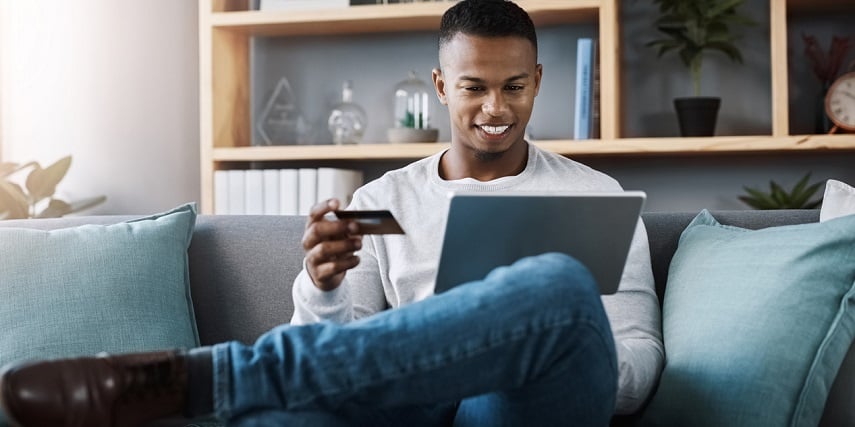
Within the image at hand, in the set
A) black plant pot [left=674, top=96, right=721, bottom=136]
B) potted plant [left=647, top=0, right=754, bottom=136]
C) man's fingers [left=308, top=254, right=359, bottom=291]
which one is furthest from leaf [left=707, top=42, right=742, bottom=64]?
man's fingers [left=308, top=254, right=359, bottom=291]

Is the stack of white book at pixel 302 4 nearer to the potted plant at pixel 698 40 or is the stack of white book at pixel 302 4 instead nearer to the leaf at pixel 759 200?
the potted plant at pixel 698 40

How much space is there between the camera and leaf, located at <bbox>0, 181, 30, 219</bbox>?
280cm

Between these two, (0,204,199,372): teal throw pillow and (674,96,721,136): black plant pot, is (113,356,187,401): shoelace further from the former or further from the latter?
(674,96,721,136): black plant pot

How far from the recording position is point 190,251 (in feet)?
6.27

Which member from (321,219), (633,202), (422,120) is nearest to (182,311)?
(321,219)

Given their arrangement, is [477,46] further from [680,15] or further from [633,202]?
[680,15]

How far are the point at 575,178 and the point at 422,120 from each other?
45.6 inches

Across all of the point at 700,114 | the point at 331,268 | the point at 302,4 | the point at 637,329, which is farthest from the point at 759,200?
the point at 331,268

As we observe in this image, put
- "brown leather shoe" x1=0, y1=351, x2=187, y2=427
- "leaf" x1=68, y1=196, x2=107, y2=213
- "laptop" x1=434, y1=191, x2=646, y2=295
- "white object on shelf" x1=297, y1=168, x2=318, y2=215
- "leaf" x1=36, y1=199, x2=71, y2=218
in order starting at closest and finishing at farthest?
1. "brown leather shoe" x1=0, y1=351, x2=187, y2=427
2. "laptop" x1=434, y1=191, x2=646, y2=295
3. "white object on shelf" x1=297, y1=168, x2=318, y2=215
4. "leaf" x1=36, y1=199, x2=71, y2=218
5. "leaf" x1=68, y1=196, x2=107, y2=213

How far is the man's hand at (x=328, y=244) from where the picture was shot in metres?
1.35

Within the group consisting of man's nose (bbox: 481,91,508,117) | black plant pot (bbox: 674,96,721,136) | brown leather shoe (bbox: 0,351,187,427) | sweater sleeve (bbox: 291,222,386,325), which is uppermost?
black plant pot (bbox: 674,96,721,136)

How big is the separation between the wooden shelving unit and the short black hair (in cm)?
90

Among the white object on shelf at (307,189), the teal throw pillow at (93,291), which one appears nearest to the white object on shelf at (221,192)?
the white object on shelf at (307,189)

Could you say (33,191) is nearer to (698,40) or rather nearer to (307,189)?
(307,189)
